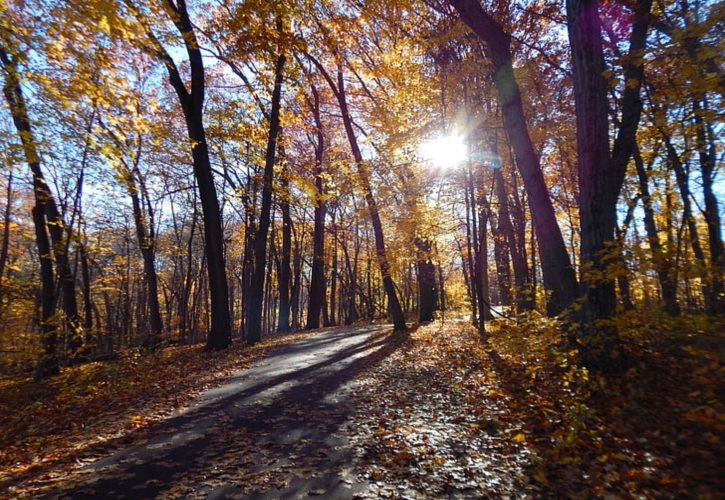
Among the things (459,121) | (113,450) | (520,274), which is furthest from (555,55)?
(113,450)

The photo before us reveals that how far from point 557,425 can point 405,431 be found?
6.38 ft

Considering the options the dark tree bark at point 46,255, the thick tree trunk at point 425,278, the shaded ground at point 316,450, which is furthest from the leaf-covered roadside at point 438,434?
the dark tree bark at point 46,255

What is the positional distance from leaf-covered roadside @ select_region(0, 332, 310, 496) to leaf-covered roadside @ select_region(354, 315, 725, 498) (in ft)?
11.2

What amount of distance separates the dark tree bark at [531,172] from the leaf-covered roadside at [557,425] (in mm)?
831

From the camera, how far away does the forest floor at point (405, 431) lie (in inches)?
132

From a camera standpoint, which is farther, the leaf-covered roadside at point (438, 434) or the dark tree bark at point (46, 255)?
the dark tree bark at point (46, 255)

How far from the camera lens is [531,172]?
672 centimetres

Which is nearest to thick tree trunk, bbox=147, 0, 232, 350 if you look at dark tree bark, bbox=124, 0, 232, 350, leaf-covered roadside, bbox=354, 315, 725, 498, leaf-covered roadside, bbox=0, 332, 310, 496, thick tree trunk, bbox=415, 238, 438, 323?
dark tree bark, bbox=124, 0, 232, 350

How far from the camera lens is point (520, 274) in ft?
44.1

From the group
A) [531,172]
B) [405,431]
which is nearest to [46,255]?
[405,431]

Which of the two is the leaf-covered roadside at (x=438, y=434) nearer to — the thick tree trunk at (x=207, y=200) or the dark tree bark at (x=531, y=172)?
the dark tree bark at (x=531, y=172)

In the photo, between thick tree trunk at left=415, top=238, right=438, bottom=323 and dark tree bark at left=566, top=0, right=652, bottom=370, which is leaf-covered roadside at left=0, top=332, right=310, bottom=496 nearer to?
dark tree bark at left=566, top=0, right=652, bottom=370

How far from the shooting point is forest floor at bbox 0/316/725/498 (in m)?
3.37

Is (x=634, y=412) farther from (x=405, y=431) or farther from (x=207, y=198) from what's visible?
(x=207, y=198)
